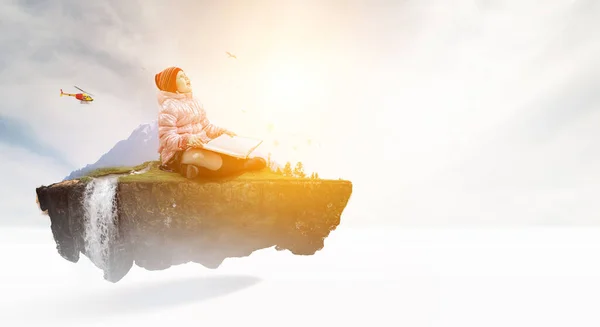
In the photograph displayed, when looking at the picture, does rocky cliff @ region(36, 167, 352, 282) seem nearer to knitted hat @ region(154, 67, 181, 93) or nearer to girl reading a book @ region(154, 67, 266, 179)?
girl reading a book @ region(154, 67, 266, 179)

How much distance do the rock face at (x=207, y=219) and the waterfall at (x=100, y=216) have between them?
0.03 meters

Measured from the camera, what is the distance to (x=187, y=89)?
7023 mm

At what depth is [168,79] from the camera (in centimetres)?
689

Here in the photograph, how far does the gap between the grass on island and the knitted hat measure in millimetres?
1198

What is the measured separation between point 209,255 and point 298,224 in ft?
4.35

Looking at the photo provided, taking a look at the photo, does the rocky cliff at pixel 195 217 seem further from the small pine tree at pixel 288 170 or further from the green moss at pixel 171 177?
the small pine tree at pixel 288 170

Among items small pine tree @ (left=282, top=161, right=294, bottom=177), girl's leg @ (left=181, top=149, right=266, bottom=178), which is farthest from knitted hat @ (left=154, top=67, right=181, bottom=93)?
small pine tree @ (left=282, top=161, right=294, bottom=177)

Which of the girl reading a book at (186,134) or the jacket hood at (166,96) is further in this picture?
the jacket hood at (166,96)

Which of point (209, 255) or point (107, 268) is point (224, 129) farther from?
point (107, 268)

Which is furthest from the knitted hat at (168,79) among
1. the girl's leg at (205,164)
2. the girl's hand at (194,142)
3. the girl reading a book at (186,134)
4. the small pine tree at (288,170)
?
the small pine tree at (288,170)

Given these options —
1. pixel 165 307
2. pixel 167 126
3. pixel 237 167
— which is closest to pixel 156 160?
pixel 167 126

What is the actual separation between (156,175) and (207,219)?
3.16 feet

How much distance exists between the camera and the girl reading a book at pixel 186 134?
256 inches

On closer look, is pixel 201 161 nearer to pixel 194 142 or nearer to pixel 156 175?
pixel 194 142
